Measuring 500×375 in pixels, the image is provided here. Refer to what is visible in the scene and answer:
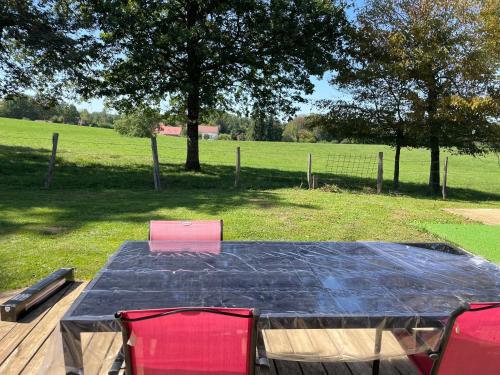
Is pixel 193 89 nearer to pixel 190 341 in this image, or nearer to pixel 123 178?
pixel 123 178

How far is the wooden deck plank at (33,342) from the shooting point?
284 centimetres

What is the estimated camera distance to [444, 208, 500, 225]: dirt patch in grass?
9.27 meters

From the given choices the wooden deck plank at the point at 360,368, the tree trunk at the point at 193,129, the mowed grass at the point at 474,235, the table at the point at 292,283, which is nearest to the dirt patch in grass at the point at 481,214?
the mowed grass at the point at 474,235

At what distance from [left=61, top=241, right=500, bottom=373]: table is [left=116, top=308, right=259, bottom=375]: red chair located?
0.20m

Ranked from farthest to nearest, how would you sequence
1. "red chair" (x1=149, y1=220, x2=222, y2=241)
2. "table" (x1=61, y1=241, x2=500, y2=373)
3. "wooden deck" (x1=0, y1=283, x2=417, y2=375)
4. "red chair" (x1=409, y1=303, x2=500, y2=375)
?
"red chair" (x1=149, y1=220, x2=222, y2=241), "wooden deck" (x1=0, y1=283, x2=417, y2=375), "table" (x1=61, y1=241, x2=500, y2=373), "red chair" (x1=409, y1=303, x2=500, y2=375)

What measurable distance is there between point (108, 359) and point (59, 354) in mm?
953

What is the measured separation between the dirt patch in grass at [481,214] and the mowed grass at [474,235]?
57 cm

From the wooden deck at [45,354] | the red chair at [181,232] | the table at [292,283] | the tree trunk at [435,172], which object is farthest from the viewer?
the tree trunk at [435,172]

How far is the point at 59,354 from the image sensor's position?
190 cm

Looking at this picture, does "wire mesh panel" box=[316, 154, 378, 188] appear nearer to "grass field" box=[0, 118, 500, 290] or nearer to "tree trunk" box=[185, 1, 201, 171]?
"grass field" box=[0, 118, 500, 290]

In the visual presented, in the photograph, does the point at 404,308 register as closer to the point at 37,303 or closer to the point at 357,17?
the point at 37,303

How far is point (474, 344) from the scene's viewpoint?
186cm

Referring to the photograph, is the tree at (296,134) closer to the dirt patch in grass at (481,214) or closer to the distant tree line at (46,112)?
the distant tree line at (46,112)

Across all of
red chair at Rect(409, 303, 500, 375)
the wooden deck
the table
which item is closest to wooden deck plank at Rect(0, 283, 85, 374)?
the wooden deck
